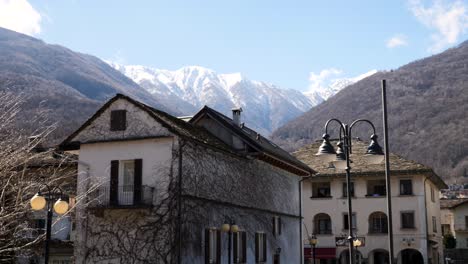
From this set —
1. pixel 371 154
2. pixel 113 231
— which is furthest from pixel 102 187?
pixel 371 154

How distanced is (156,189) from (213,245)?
4542 mm

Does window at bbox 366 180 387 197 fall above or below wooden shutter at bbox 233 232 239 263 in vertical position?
above

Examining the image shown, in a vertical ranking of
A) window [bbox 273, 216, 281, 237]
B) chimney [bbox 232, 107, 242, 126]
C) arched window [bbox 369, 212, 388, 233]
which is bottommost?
window [bbox 273, 216, 281, 237]

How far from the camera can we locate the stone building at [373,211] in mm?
55344

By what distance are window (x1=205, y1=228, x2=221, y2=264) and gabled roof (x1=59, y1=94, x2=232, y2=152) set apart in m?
4.12

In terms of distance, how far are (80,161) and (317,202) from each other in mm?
30252

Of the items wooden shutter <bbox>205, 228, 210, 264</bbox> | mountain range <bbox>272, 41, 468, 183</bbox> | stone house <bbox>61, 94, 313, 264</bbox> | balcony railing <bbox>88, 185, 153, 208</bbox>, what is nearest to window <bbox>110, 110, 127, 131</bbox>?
stone house <bbox>61, 94, 313, 264</bbox>

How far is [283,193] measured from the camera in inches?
1673

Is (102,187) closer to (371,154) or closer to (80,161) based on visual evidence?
(80,161)

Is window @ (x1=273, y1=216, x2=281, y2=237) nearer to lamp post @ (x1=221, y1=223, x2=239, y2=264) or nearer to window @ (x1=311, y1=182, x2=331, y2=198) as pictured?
lamp post @ (x1=221, y1=223, x2=239, y2=264)

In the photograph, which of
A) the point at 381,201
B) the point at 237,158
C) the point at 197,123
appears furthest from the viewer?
the point at 381,201

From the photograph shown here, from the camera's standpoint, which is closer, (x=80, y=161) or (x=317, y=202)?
(x=80, y=161)

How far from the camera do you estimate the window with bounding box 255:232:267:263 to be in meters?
37.6

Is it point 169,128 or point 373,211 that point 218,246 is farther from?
point 373,211
